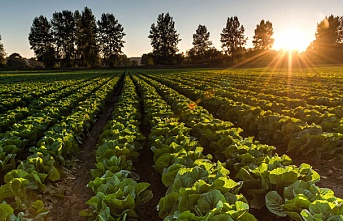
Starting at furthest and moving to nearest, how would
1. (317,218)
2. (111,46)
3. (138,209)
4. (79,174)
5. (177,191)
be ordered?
(111,46) < (79,174) < (138,209) < (177,191) < (317,218)

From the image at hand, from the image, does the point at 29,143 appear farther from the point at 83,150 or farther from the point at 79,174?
the point at 79,174

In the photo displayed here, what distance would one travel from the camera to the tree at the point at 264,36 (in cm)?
8119

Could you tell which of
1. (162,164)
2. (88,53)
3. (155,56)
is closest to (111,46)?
(88,53)

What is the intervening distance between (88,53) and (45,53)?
10.8 metres

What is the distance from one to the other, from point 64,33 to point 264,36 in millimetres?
54323

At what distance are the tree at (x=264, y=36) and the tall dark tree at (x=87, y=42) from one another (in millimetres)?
43887

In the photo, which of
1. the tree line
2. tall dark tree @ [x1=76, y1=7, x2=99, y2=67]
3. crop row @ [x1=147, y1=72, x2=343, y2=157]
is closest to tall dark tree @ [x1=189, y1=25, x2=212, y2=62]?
the tree line

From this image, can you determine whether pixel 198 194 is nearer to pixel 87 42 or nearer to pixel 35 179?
pixel 35 179

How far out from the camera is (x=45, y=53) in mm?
76750

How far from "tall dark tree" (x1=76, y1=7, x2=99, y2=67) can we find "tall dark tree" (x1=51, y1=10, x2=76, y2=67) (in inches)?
65.5

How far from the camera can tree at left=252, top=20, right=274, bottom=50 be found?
81.2 meters

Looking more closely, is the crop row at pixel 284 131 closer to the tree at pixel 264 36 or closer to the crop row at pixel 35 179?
the crop row at pixel 35 179

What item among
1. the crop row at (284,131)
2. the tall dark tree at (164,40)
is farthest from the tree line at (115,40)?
the crop row at (284,131)

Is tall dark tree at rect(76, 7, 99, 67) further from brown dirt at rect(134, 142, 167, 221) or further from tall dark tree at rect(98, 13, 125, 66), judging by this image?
brown dirt at rect(134, 142, 167, 221)
